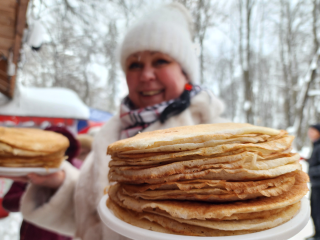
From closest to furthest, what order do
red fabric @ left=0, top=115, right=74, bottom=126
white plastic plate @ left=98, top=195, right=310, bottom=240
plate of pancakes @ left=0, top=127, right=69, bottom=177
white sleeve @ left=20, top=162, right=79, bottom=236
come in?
white plastic plate @ left=98, top=195, right=310, bottom=240
plate of pancakes @ left=0, top=127, right=69, bottom=177
white sleeve @ left=20, top=162, right=79, bottom=236
red fabric @ left=0, top=115, right=74, bottom=126

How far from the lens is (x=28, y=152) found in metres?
1.01

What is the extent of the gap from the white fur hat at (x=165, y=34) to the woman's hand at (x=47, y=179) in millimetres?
823

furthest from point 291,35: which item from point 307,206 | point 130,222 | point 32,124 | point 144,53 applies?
point 32,124

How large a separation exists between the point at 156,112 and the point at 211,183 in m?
0.61

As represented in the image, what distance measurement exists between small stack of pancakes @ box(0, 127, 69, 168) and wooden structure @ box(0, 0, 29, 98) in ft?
1.19

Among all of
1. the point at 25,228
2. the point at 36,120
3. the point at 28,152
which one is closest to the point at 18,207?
the point at 25,228

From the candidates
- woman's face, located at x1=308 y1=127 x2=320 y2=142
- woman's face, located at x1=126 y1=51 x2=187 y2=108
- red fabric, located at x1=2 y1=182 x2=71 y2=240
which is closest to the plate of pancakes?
woman's face, located at x1=126 y1=51 x2=187 y2=108

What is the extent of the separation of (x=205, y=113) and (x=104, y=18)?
45.6 inches

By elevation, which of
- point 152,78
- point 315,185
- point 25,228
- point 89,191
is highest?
point 152,78

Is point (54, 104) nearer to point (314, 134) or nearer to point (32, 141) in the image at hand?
point (32, 141)

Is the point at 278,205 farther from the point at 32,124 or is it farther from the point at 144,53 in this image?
the point at 32,124

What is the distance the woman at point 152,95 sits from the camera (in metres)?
0.97

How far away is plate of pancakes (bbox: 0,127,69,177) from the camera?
3.12 ft

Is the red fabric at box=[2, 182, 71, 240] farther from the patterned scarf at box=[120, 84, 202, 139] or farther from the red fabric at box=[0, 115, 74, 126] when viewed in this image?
the red fabric at box=[0, 115, 74, 126]
